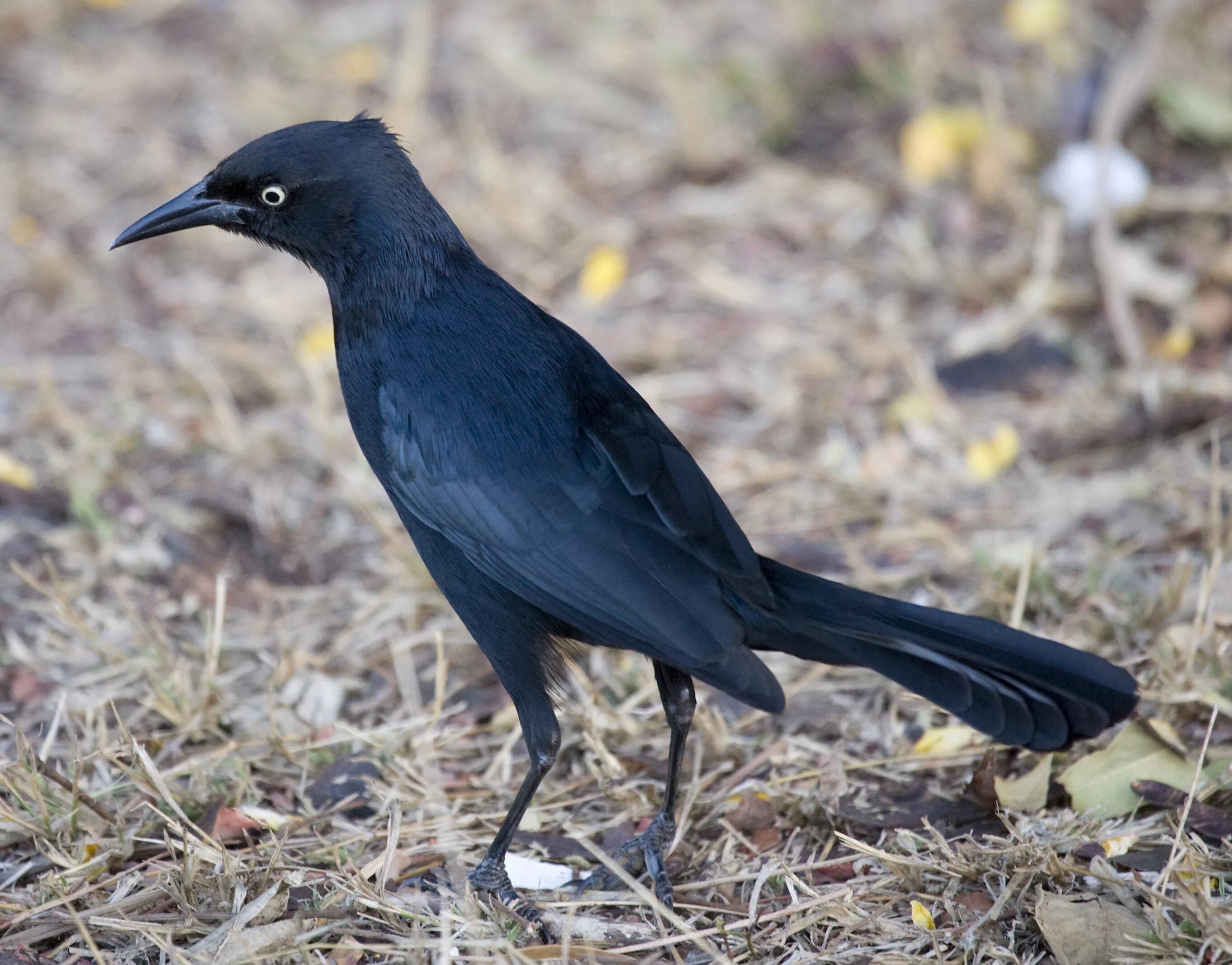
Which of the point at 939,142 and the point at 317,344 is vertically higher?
the point at 939,142

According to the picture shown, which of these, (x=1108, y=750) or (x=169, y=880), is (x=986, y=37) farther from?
(x=169, y=880)

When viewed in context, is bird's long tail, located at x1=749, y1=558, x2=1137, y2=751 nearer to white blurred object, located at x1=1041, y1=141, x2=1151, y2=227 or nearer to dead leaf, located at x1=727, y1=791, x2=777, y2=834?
dead leaf, located at x1=727, y1=791, x2=777, y2=834

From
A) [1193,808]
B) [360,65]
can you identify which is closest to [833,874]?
[1193,808]

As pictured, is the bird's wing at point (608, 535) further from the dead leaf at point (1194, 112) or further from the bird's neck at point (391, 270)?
the dead leaf at point (1194, 112)

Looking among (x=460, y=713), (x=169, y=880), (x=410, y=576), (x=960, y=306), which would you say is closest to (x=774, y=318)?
(x=960, y=306)

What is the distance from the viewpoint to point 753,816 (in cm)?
336

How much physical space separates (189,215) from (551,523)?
137 cm

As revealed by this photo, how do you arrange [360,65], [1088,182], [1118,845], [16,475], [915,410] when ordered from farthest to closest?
1. [360,65]
2. [1088,182]
3. [915,410]
4. [16,475]
5. [1118,845]

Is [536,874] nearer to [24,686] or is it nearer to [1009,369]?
[24,686]

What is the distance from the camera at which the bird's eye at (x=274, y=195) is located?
353cm

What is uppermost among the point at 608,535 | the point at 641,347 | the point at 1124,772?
the point at 641,347

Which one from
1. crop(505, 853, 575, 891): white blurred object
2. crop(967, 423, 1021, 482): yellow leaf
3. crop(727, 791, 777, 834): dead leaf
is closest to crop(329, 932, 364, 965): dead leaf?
crop(505, 853, 575, 891): white blurred object

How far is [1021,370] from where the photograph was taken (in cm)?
548

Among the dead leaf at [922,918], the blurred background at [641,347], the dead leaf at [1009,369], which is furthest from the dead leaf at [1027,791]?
the dead leaf at [1009,369]
